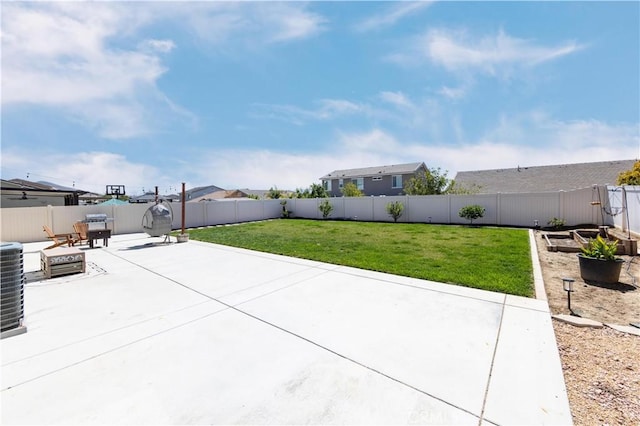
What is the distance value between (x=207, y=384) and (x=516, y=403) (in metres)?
2.55

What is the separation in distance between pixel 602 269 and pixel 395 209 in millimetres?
13545

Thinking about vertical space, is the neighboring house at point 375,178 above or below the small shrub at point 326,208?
above

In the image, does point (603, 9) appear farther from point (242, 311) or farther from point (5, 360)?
point (5, 360)

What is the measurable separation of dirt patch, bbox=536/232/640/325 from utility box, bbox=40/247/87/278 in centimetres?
947

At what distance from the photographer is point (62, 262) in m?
6.13

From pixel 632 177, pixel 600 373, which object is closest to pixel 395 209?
pixel 632 177

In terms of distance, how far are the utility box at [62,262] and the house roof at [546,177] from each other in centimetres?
2647

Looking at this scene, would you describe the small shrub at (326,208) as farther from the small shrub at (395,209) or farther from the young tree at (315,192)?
the young tree at (315,192)

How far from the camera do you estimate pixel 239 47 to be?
34.1ft

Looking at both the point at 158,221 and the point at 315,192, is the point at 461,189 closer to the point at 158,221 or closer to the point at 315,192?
the point at 315,192

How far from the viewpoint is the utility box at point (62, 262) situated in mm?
6016

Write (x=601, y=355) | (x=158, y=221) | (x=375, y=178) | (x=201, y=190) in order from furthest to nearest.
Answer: (x=201, y=190), (x=375, y=178), (x=158, y=221), (x=601, y=355)

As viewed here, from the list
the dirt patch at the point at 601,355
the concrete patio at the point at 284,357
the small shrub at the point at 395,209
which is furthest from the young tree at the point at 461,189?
the concrete patio at the point at 284,357

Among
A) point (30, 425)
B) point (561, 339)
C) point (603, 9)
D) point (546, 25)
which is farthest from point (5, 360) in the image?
point (603, 9)
